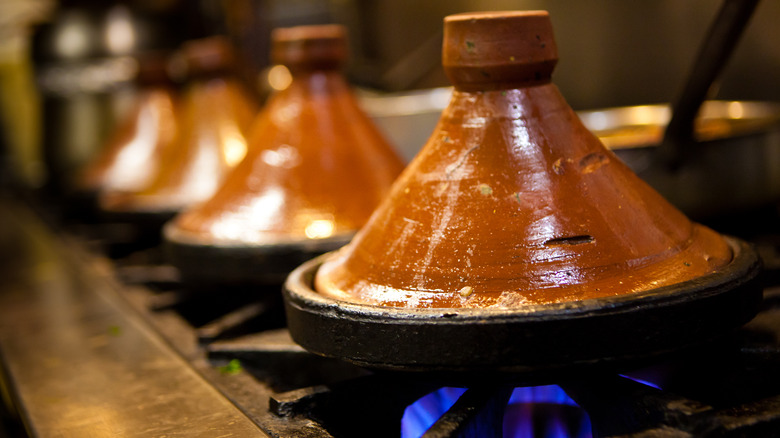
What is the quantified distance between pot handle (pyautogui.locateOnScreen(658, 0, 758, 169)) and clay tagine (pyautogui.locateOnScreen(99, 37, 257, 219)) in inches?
44.1

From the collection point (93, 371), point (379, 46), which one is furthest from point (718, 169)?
point (379, 46)

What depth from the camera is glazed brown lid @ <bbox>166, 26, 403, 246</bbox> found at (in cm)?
160

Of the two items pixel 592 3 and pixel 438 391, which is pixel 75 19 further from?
pixel 438 391

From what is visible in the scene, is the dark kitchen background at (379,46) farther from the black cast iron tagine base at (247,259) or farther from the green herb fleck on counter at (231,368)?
the green herb fleck on counter at (231,368)

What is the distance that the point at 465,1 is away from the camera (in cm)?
306

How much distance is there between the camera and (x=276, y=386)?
4.27 ft

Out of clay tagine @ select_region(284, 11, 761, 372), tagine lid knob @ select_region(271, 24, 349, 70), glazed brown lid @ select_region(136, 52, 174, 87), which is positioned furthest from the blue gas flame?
glazed brown lid @ select_region(136, 52, 174, 87)

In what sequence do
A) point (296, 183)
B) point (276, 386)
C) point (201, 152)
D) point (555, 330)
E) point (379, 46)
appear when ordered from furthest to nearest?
point (379, 46)
point (201, 152)
point (296, 183)
point (276, 386)
point (555, 330)

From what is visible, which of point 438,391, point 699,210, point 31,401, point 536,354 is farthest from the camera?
point 699,210

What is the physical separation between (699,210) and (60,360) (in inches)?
47.8

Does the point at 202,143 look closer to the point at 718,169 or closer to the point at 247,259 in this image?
the point at 247,259

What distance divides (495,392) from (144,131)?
230 cm

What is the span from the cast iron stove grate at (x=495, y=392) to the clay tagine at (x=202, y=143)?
25.1 inches

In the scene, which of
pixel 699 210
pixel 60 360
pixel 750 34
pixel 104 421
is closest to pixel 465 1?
pixel 750 34
